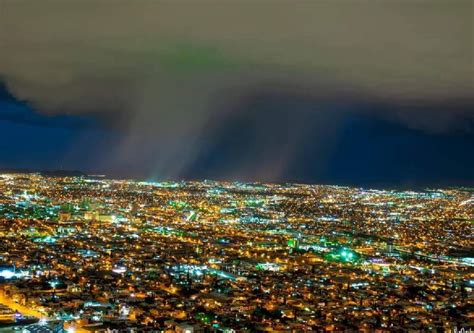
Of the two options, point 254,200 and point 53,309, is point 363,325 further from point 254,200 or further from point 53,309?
point 254,200

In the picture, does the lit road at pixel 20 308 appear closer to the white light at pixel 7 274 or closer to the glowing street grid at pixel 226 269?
the glowing street grid at pixel 226 269

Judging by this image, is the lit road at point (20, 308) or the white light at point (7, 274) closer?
the lit road at point (20, 308)

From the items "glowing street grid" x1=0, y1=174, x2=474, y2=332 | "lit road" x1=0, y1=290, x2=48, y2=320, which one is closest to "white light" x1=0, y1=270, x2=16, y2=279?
"glowing street grid" x1=0, y1=174, x2=474, y2=332

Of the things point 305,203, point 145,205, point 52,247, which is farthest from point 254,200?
point 52,247

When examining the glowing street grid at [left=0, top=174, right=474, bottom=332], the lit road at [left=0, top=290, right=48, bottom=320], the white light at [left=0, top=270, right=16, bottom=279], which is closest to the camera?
the lit road at [left=0, top=290, right=48, bottom=320]

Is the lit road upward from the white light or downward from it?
downward

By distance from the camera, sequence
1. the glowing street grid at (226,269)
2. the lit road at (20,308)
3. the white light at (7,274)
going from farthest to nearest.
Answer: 1. the white light at (7,274)
2. the glowing street grid at (226,269)
3. the lit road at (20,308)

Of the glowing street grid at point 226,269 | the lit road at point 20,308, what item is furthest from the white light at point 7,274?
the lit road at point 20,308

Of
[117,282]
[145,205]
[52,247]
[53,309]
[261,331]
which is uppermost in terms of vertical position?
[145,205]

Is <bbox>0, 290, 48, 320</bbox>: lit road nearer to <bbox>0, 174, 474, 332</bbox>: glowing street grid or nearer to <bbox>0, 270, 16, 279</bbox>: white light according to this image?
<bbox>0, 174, 474, 332</bbox>: glowing street grid
